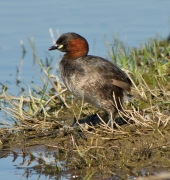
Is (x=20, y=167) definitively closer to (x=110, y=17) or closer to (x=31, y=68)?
(x=31, y=68)

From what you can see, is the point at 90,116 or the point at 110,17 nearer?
the point at 90,116

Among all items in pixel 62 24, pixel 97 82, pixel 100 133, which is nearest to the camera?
pixel 100 133

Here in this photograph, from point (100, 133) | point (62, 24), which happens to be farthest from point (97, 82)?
point (62, 24)

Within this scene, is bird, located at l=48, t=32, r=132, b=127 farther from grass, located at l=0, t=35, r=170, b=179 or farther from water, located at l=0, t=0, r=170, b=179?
water, located at l=0, t=0, r=170, b=179

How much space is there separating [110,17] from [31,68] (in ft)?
11.2

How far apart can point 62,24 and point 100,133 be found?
6.04 metres

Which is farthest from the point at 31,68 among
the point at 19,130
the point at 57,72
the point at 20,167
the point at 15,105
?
the point at 20,167

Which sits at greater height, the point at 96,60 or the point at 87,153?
the point at 96,60

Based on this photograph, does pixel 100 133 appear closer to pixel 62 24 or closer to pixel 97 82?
pixel 97 82

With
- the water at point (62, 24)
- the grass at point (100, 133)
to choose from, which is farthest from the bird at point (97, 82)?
the water at point (62, 24)

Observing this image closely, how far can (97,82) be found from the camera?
730 centimetres

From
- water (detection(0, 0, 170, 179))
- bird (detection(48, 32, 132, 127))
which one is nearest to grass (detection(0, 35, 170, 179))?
bird (detection(48, 32, 132, 127))

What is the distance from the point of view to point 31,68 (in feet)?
35.4

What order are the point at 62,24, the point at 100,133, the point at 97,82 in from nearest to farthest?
1. the point at 100,133
2. the point at 97,82
3. the point at 62,24
